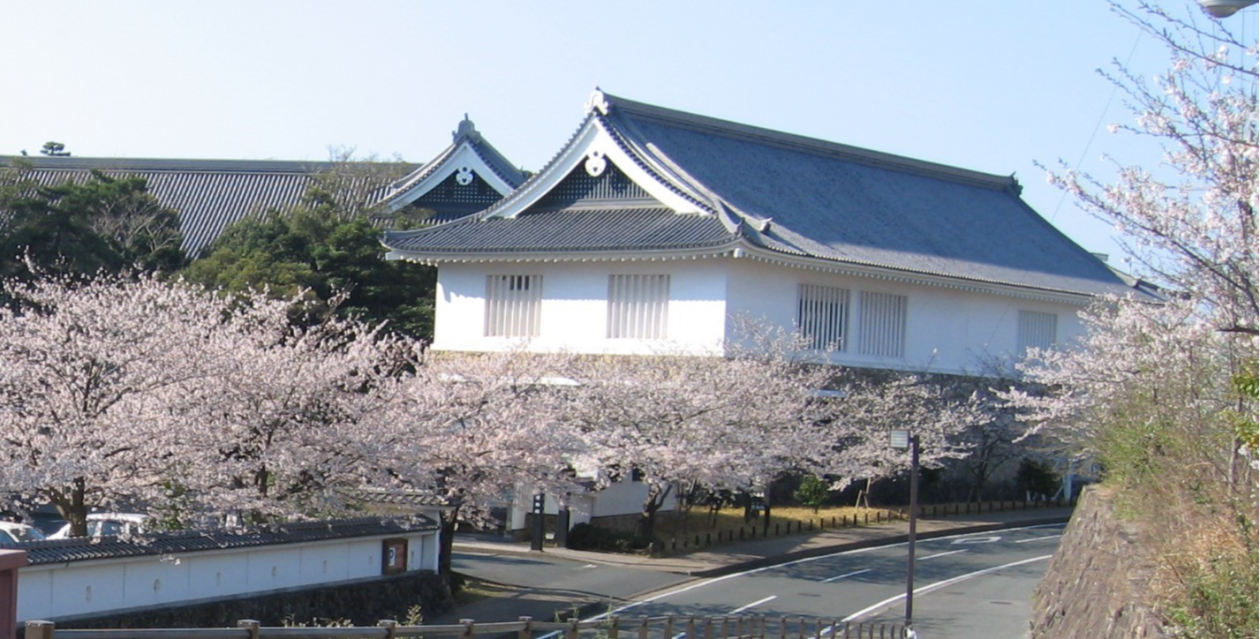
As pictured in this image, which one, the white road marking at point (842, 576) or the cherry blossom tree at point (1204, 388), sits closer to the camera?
A: the cherry blossom tree at point (1204, 388)

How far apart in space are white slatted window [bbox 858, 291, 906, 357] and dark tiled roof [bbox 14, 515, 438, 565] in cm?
1778

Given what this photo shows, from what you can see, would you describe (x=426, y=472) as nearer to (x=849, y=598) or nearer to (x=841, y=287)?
(x=849, y=598)

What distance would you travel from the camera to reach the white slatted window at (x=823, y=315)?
35.8 meters

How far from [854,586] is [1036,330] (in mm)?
19858

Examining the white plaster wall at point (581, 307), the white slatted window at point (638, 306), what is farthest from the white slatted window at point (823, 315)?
the white slatted window at point (638, 306)

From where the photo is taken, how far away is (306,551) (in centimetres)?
1964

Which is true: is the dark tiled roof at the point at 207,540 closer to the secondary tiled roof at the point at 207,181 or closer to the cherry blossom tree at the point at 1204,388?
the cherry blossom tree at the point at 1204,388

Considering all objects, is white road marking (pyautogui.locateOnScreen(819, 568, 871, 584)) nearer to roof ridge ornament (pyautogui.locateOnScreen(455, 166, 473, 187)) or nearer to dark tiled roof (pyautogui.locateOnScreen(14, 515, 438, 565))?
dark tiled roof (pyautogui.locateOnScreen(14, 515, 438, 565))

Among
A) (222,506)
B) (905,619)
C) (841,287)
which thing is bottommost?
(905,619)

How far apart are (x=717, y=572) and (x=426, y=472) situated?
765cm

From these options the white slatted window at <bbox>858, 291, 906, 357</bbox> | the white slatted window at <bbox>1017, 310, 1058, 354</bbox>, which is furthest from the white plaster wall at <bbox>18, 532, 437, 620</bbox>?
the white slatted window at <bbox>1017, 310, 1058, 354</bbox>

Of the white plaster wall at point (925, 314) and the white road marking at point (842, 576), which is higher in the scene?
the white plaster wall at point (925, 314)

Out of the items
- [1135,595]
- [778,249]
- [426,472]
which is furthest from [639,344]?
[1135,595]

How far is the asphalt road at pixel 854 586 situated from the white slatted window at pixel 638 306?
7.82 meters
